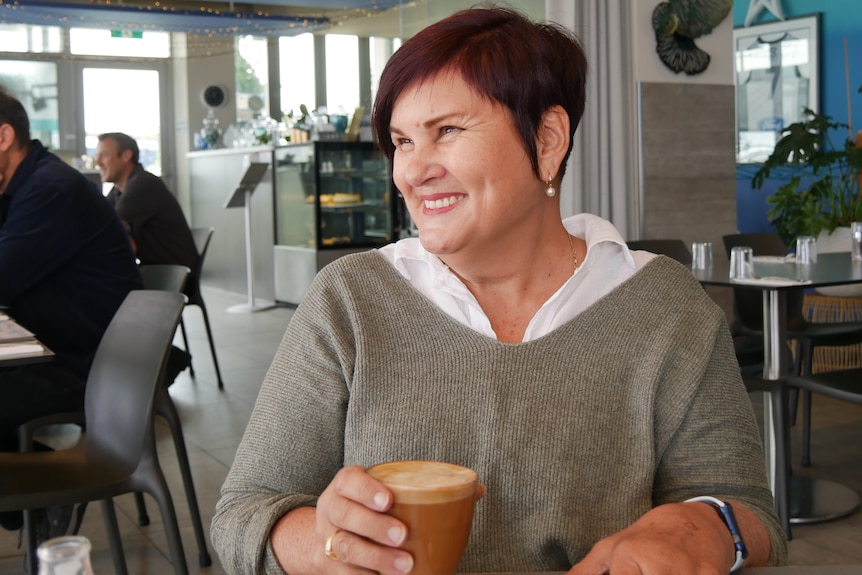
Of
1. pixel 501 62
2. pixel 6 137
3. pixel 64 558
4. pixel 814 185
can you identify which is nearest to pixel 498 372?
pixel 501 62

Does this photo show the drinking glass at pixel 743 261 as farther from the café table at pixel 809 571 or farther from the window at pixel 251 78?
the window at pixel 251 78

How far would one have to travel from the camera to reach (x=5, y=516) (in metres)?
2.77

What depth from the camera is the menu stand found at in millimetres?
9008

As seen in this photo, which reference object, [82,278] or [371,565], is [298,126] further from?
[371,565]

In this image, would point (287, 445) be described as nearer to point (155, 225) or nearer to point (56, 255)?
point (56, 255)

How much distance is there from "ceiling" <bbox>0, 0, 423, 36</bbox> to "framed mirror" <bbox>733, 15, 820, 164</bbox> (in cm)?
365

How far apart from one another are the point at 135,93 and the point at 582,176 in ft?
32.4

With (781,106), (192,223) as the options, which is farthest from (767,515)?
(192,223)

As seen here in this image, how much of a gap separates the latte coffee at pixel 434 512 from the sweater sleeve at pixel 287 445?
12.6 inches

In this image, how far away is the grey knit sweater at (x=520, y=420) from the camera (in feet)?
4.00

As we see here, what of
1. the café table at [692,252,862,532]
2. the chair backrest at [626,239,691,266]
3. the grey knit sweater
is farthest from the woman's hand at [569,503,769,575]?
the chair backrest at [626,239,691,266]

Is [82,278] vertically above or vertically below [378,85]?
below

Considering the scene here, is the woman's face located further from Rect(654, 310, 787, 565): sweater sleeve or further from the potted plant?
the potted plant

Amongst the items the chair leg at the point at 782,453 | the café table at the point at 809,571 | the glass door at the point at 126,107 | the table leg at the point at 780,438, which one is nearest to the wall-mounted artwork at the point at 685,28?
the table leg at the point at 780,438
